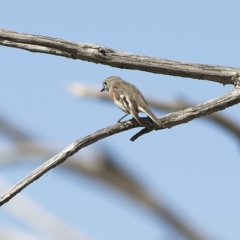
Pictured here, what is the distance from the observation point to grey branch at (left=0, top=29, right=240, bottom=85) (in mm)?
2951

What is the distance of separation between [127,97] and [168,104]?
0.52m

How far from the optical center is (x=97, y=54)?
3.02 m

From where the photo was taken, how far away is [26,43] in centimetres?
296

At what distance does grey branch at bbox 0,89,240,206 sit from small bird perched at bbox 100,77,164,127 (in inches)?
26.0

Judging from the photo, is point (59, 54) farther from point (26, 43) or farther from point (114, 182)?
point (114, 182)

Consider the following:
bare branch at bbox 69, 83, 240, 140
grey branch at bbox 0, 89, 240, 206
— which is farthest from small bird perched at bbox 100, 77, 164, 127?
grey branch at bbox 0, 89, 240, 206

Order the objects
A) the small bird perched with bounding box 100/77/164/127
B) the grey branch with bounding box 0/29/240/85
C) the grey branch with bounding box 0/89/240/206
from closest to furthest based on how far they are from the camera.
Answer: the grey branch with bounding box 0/89/240/206 < the grey branch with bounding box 0/29/240/85 < the small bird perched with bounding box 100/77/164/127

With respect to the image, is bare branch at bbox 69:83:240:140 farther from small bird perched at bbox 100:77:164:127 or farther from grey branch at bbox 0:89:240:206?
grey branch at bbox 0:89:240:206

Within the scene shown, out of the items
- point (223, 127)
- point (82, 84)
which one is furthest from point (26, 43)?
point (82, 84)

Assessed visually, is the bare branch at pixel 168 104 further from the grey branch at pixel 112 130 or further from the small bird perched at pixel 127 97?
the grey branch at pixel 112 130

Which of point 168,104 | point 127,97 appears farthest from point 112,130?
point 168,104

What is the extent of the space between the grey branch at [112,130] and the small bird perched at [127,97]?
0.66 meters

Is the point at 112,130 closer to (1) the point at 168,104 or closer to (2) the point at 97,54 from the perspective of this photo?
(2) the point at 97,54

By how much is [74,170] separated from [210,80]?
4.65 feet
